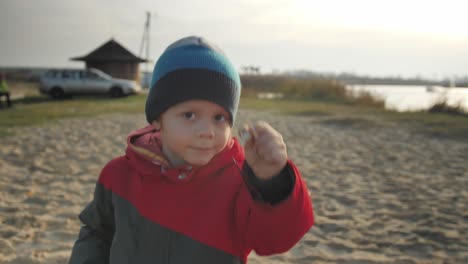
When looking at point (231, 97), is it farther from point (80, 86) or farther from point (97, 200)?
point (80, 86)

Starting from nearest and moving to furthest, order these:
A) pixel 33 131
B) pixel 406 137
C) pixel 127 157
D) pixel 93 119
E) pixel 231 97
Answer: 1. pixel 231 97
2. pixel 127 157
3. pixel 33 131
4. pixel 406 137
5. pixel 93 119

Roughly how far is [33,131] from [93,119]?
272 cm

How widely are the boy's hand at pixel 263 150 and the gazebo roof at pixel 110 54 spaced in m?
23.9

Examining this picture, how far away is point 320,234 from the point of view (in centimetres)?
326

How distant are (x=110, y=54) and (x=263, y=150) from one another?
24632 mm

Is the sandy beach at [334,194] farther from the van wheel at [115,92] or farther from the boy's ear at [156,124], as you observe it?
the van wheel at [115,92]

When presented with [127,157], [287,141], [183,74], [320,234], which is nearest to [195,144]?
[183,74]

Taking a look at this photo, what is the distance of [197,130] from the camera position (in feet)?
4.14

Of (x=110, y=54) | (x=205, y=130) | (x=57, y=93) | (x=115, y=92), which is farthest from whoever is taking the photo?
(x=110, y=54)

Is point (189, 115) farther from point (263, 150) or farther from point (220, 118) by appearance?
point (263, 150)

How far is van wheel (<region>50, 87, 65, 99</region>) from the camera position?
18464mm

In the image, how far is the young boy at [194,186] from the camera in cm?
125

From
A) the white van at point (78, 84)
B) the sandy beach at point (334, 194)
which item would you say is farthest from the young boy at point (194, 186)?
the white van at point (78, 84)

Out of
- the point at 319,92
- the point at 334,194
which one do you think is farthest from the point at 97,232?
the point at 319,92
